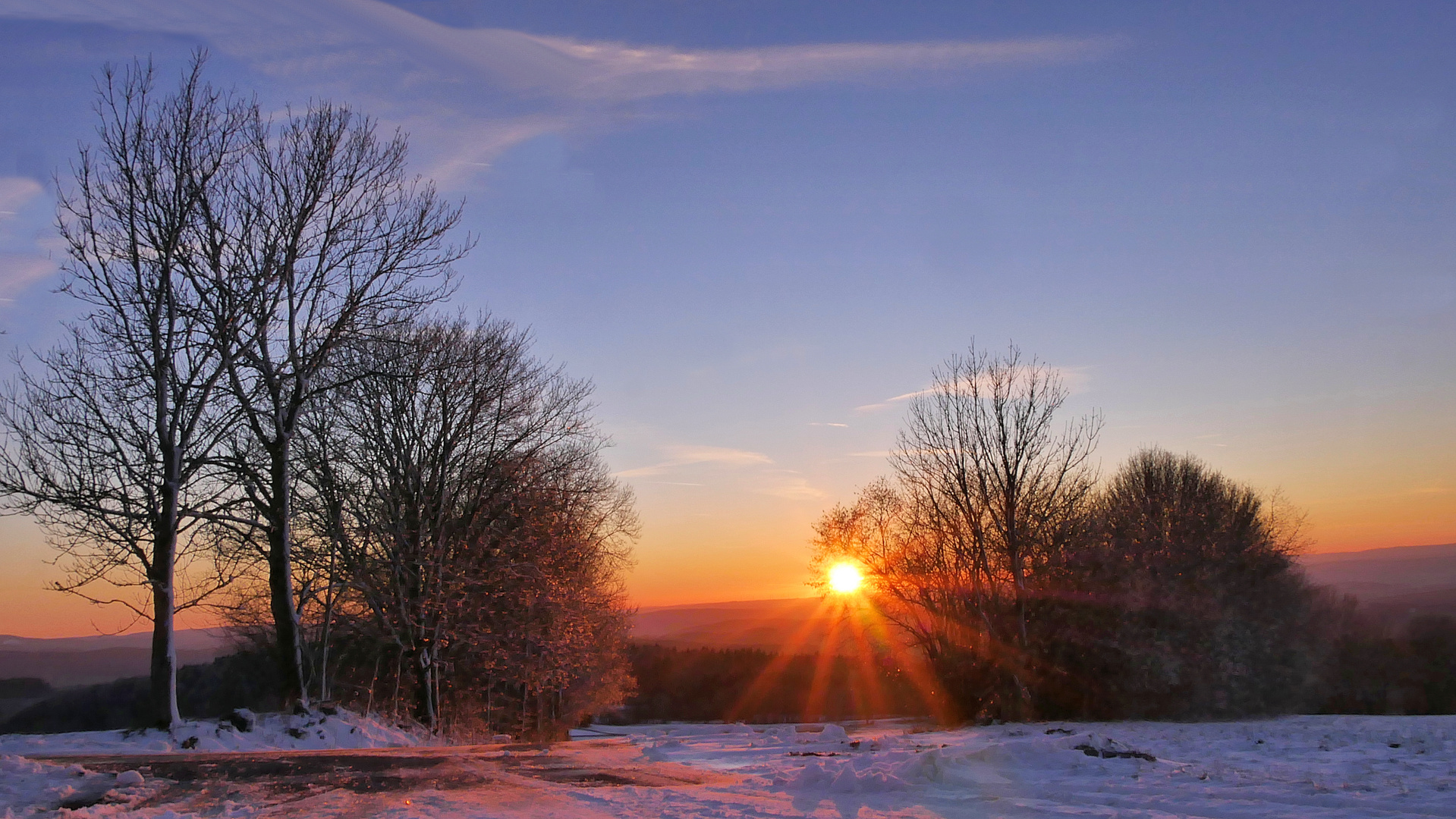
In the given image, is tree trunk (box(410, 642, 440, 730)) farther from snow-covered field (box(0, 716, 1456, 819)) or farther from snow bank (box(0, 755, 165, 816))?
snow bank (box(0, 755, 165, 816))

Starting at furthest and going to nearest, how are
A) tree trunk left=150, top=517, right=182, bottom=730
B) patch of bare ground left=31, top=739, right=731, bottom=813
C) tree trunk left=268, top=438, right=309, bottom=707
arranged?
tree trunk left=268, top=438, right=309, bottom=707 < tree trunk left=150, top=517, right=182, bottom=730 < patch of bare ground left=31, top=739, right=731, bottom=813

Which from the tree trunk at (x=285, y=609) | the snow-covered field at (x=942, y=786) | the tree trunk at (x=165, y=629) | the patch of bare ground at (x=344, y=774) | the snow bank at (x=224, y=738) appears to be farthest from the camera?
the tree trunk at (x=285, y=609)

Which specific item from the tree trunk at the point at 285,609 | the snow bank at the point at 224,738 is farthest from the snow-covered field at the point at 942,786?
the tree trunk at the point at 285,609

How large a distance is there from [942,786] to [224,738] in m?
10.0

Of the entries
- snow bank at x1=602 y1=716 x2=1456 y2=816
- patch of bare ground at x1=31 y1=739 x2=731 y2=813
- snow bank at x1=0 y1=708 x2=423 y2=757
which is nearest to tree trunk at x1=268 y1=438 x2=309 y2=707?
snow bank at x1=0 y1=708 x2=423 y2=757

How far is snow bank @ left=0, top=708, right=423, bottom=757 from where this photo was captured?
1095 cm

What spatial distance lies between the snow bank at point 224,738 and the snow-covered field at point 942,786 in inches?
7.7

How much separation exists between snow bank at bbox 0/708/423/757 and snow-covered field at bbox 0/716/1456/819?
19 cm

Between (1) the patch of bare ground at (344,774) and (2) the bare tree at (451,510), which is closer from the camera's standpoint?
(1) the patch of bare ground at (344,774)

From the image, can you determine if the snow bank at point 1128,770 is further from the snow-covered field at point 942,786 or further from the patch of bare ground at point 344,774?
the patch of bare ground at point 344,774

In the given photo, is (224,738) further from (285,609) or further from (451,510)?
(451,510)

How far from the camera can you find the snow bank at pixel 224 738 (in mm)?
10945

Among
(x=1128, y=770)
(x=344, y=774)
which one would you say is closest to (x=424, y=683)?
(x=344, y=774)

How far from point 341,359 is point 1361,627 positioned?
4462 centimetres
